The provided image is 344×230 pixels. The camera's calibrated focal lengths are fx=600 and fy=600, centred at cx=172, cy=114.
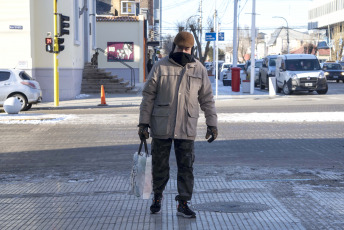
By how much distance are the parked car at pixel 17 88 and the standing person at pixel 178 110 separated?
1624 centimetres

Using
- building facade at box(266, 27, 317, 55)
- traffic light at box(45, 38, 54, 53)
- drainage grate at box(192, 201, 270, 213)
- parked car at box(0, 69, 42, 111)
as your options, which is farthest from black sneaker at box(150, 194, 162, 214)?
building facade at box(266, 27, 317, 55)

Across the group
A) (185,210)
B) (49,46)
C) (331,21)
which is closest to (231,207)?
(185,210)

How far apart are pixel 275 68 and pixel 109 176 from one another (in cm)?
2760

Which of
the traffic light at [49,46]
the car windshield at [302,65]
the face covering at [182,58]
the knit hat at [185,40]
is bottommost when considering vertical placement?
the car windshield at [302,65]

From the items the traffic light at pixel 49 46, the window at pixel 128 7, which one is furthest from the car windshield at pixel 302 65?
the window at pixel 128 7

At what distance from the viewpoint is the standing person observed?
613cm

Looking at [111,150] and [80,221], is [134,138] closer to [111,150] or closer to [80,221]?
[111,150]

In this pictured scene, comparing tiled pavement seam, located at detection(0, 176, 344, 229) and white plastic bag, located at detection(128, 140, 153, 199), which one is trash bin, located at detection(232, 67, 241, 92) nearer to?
tiled pavement seam, located at detection(0, 176, 344, 229)

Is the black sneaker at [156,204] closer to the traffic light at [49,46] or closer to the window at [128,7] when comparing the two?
the traffic light at [49,46]

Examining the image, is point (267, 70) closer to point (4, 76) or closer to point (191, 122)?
point (4, 76)

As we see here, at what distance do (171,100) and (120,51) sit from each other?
134ft

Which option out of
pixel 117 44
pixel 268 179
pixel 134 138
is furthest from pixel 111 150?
pixel 117 44

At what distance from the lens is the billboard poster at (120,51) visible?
46.5 metres

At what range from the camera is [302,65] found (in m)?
31.4
